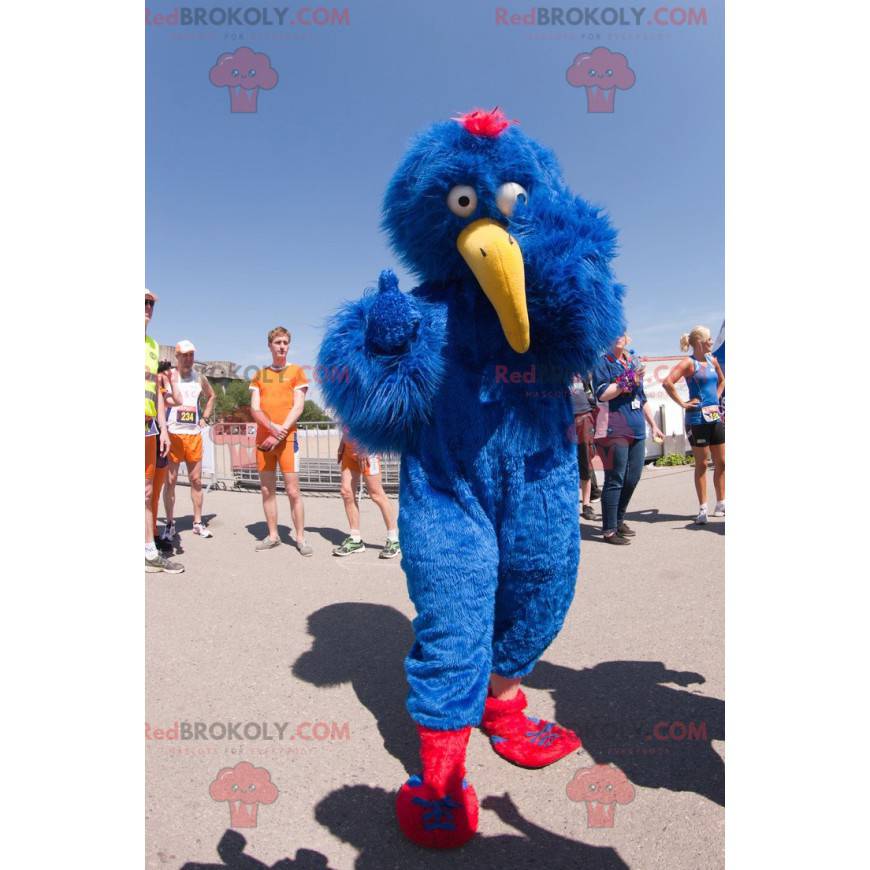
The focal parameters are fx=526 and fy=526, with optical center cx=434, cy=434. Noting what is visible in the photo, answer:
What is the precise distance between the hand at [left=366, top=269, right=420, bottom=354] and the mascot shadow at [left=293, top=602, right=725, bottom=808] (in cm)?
147

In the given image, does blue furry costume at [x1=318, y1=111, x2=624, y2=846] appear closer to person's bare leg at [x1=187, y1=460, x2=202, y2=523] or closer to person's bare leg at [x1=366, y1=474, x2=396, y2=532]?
person's bare leg at [x1=366, y1=474, x2=396, y2=532]

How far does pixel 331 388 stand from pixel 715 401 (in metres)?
4.66

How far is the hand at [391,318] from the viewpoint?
1.62 metres

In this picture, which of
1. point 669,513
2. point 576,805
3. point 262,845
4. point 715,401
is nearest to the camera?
point 262,845

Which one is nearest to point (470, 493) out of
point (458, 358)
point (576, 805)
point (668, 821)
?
point (458, 358)

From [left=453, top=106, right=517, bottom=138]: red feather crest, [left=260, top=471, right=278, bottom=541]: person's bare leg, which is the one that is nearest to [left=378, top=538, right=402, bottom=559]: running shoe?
[left=260, top=471, right=278, bottom=541]: person's bare leg

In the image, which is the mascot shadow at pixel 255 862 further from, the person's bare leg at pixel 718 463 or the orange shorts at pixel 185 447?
the person's bare leg at pixel 718 463

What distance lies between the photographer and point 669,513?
5.89 m

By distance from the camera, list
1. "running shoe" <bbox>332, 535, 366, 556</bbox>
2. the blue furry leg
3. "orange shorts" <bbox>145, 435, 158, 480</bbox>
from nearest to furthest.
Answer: the blue furry leg → "orange shorts" <bbox>145, 435, 158, 480</bbox> → "running shoe" <bbox>332, 535, 366, 556</bbox>

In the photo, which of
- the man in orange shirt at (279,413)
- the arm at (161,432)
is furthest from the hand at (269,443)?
the arm at (161,432)

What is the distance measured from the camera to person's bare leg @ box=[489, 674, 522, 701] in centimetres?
193

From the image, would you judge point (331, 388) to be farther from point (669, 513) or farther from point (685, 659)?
point (669, 513)

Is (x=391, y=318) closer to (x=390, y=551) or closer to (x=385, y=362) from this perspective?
(x=385, y=362)

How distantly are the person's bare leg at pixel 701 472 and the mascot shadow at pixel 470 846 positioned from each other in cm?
433
